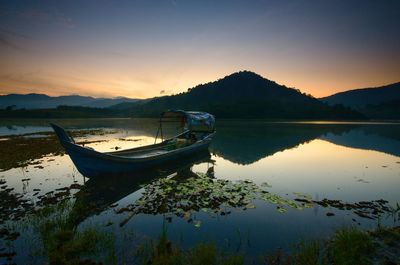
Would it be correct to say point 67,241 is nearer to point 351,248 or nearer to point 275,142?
point 351,248

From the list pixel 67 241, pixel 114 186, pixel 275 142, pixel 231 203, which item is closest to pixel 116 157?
pixel 114 186

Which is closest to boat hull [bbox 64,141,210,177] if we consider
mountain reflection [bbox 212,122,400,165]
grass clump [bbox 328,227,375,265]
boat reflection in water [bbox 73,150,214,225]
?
boat reflection in water [bbox 73,150,214,225]

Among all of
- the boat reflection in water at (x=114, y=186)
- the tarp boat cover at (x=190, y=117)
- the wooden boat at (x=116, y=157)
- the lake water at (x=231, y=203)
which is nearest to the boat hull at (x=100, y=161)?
the wooden boat at (x=116, y=157)

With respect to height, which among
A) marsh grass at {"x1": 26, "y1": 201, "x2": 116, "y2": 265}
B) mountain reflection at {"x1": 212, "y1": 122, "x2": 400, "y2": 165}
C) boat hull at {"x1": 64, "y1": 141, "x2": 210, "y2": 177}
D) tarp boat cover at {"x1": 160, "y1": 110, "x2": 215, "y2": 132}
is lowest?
mountain reflection at {"x1": 212, "y1": 122, "x2": 400, "y2": 165}

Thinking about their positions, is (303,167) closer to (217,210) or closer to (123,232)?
(217,210)

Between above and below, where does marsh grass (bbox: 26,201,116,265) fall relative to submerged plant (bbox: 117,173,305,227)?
above

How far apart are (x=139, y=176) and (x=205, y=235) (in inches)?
370

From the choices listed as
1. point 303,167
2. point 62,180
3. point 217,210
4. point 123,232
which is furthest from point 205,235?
point 303,167

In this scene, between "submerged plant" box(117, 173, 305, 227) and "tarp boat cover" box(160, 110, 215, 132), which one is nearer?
"submerged plant" box(117, 173, 305, 227)

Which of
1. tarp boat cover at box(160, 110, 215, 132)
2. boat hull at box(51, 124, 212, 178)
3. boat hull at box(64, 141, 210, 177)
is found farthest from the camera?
tarp boat cover at box(160, 110, 215, 132)

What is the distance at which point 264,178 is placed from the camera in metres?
17.0

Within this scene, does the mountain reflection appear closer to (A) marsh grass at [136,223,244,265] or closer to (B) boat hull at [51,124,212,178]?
(B) boat hull at [51,124,212,178]

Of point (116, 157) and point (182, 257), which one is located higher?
point (116, 157)

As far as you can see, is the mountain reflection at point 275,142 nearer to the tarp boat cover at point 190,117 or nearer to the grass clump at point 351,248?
the tarp boat cover at point 190,117
